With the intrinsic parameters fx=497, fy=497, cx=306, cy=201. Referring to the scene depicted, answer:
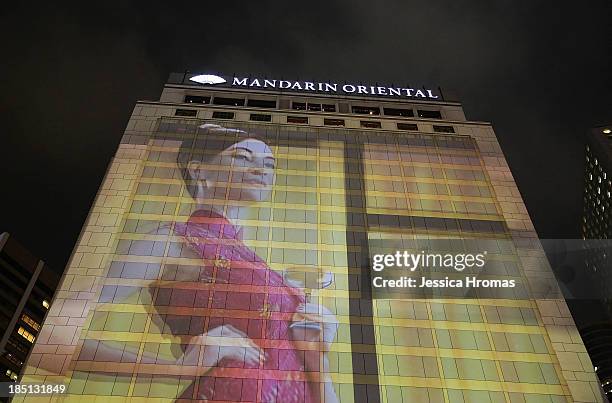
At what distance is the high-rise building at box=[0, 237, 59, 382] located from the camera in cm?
11469

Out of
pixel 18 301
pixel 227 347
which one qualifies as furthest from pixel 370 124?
pixel 18 301

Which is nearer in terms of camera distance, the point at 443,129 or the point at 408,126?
the point at 408,126

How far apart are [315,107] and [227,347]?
47.0m

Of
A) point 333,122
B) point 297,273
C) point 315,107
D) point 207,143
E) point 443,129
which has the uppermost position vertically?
point 315,107

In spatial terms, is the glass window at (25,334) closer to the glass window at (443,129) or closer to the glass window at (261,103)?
the glass window at (261,103)

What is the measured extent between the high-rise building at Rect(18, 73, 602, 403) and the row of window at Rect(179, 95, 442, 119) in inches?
157

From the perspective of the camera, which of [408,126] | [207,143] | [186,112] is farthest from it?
[408,126]

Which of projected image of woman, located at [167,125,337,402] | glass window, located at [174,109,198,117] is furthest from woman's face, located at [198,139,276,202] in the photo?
glass window, located at [174,109,198,117]

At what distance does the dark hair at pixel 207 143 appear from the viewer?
225ft

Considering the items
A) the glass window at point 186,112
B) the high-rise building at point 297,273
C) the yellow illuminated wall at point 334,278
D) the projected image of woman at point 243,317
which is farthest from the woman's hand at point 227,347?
the glass window at point 186,112

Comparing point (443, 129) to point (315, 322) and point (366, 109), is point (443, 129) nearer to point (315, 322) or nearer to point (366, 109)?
point (366, 109)

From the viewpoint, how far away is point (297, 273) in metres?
56.7

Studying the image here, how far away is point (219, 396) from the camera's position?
45562mm

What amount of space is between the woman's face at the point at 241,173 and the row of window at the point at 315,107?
1375 cm
